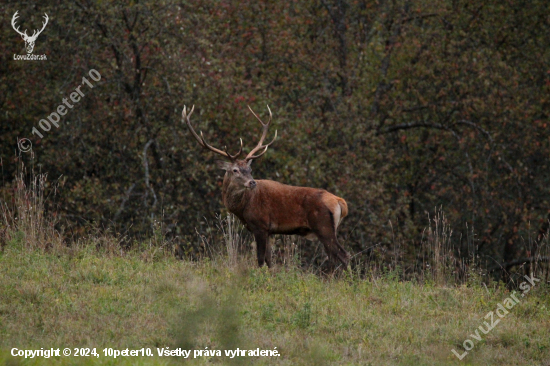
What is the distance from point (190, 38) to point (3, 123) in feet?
11.4

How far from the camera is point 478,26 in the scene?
53.8 ft

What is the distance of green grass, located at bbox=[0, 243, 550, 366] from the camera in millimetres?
6504

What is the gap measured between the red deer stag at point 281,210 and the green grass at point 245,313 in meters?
0.86

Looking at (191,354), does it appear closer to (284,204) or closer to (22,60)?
(284,204)

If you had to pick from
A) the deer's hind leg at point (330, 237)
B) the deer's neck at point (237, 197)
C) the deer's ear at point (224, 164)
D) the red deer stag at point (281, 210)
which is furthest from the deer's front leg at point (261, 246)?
the deer's ear at point (224, 164)

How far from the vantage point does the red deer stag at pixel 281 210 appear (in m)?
9.91

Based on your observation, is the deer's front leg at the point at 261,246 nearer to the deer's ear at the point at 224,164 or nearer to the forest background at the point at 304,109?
the deer's ear at the point at 224,164

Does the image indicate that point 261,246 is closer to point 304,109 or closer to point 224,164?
point 224,164

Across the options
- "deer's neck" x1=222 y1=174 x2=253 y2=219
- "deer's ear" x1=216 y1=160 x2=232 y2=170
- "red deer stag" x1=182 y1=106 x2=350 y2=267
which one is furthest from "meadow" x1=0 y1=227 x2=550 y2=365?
"deer's ear" x1=216 y1=160 x2=232 y2=170

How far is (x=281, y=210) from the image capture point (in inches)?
396

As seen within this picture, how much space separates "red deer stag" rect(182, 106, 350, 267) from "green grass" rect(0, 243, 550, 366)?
863 millimetres

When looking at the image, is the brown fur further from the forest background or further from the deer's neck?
the forest background

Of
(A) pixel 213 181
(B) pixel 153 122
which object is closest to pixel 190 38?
(B) pixel 153 122

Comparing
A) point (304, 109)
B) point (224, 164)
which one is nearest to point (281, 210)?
point (224, 164)
